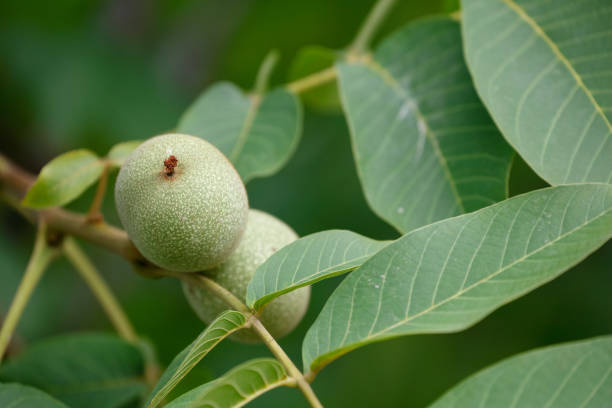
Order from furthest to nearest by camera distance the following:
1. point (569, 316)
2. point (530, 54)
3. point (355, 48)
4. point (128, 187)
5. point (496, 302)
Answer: point (569, 316), point (355, 48), point (530, 54), point (128, 187), point (496, 302)

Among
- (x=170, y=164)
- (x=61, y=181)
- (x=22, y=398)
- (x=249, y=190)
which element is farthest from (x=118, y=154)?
(x=249, y=190)

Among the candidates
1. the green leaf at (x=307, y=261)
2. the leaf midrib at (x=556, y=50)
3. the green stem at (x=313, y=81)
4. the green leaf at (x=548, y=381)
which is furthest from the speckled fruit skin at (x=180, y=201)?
the leaf midrib at (x=556, y=50)

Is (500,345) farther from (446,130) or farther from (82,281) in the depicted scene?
(82,281)

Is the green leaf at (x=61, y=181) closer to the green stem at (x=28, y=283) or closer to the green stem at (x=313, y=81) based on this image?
the green stem at (x=28, y=283)

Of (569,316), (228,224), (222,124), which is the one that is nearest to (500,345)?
(569,316)

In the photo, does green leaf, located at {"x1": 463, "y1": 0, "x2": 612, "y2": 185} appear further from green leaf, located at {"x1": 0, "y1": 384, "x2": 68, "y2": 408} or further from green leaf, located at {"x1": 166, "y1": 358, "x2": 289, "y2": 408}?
green leaf, located at {"x1": 0, "y1": 384, "x2": 68, "y2": 408}

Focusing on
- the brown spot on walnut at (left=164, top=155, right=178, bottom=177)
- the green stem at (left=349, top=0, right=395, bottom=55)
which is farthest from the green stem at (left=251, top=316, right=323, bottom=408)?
the green stem at (left=349, top=0, right=395, bottom=55)

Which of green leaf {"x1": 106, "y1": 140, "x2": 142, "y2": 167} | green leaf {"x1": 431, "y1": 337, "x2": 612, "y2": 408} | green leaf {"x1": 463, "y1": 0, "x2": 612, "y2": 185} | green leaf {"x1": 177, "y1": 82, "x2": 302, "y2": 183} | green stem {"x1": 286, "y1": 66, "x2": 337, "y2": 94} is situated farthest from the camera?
green stem {"x1": 286, "y1": 66, "x2": 337, "y2": 94}
